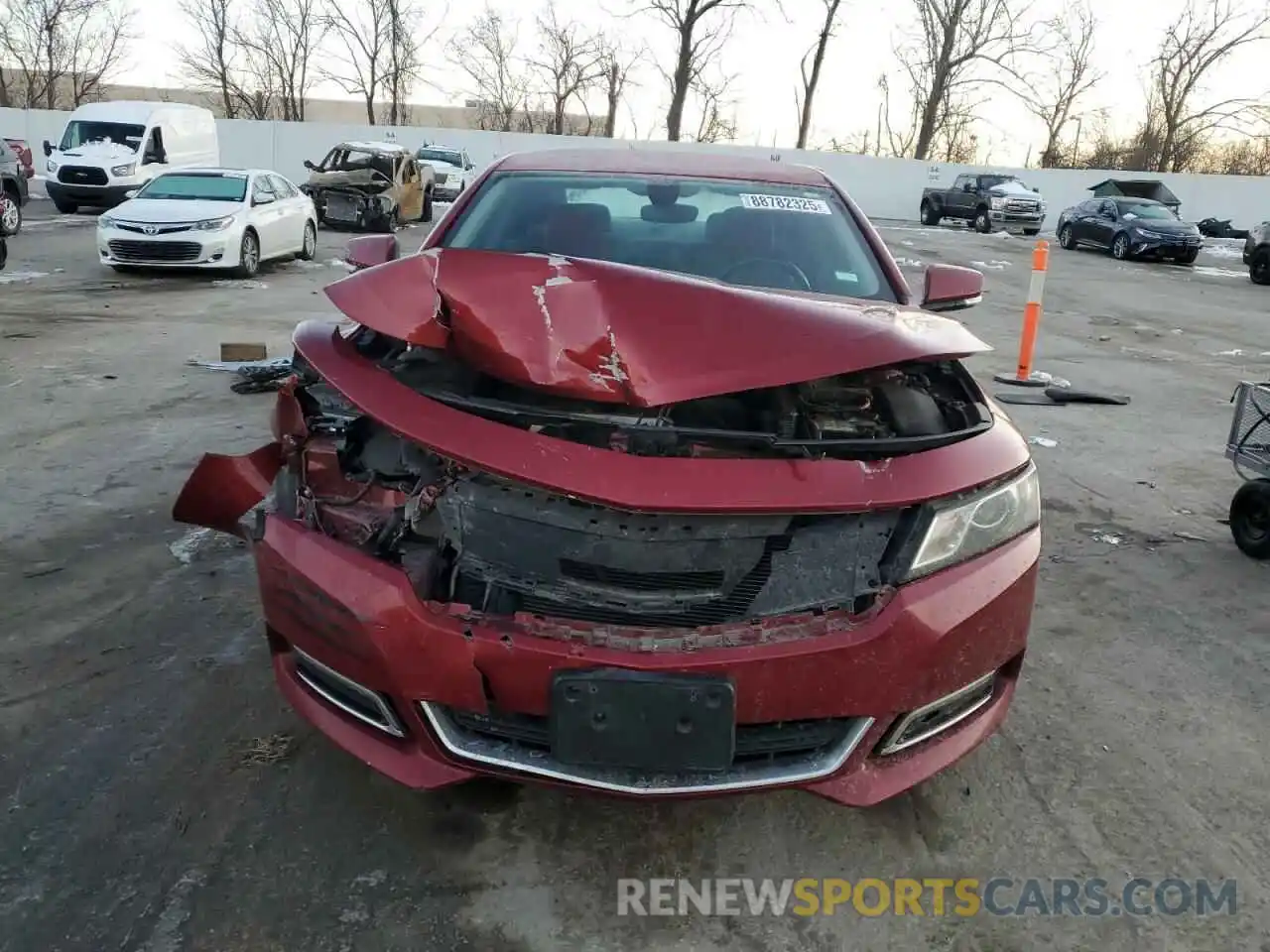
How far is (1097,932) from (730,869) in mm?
811

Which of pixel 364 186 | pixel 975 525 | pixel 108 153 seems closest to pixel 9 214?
pixel 108 153

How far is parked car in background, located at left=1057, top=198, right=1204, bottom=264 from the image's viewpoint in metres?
21.0

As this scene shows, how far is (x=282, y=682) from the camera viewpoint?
2.35 meters

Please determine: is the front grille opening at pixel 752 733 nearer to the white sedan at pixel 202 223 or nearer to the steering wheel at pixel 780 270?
the steering wheel at pixel 780 270

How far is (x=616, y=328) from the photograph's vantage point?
226cm

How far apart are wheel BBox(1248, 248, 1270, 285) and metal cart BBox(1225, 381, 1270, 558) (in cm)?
1676

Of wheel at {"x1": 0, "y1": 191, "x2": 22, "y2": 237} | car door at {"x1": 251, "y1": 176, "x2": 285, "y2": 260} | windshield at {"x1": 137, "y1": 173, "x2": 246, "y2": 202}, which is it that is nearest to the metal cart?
car door at {"x1": 251, "y1": 176, "x2": 285, "y2": 260}

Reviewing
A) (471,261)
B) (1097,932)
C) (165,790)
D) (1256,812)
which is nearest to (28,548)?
(165,790)

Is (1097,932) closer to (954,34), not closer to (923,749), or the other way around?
(923,749)

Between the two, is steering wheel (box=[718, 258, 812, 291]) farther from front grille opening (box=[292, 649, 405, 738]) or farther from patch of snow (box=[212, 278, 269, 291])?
patch of snow (box=[212, 278, 269, 291])

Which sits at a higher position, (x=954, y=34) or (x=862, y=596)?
(x=954, y=34)

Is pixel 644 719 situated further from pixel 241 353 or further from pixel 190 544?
pixel 241 353

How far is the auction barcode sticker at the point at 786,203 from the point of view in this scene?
364 cm

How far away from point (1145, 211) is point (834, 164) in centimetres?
1543
